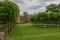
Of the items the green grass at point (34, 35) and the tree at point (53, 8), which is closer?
the green grass at point (34, 35)

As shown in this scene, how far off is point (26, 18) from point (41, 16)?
51.9 meters

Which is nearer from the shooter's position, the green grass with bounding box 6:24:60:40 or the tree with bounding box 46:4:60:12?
the green grass with bounding box 6:24:60:40

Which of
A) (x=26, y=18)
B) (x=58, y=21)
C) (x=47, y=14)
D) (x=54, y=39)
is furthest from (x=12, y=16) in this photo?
(x=26, y=18)

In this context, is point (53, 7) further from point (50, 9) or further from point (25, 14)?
point (25, 14)

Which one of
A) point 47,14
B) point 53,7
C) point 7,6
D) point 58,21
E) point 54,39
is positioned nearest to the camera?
point 54,39

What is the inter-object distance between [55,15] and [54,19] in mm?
1318

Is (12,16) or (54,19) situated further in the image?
(54,19)

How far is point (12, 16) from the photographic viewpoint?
24.3 metres

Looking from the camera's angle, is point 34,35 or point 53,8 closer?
point 34,35

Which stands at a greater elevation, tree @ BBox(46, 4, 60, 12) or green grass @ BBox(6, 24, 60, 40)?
tree @ BBox(46, 4, 60, 12)

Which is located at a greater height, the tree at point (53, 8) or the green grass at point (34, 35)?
the tree at point (53, 8)

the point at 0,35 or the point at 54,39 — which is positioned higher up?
the point at 0,35

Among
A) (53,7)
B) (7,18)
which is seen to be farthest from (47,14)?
(53,7)

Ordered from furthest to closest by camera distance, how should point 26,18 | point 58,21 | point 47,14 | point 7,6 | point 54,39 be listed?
1. point 26,18
2. point 58,21
3. point 47,14
4. point 7,6
5. point 54,39
